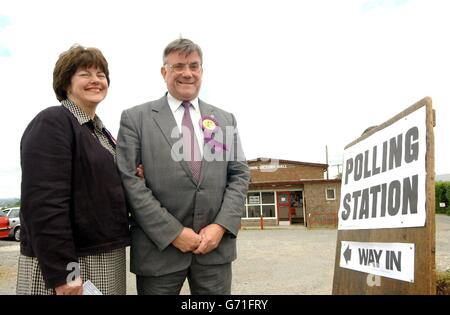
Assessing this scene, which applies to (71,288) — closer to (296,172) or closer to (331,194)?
(331,194)

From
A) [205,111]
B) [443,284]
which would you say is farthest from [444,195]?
[205,111]

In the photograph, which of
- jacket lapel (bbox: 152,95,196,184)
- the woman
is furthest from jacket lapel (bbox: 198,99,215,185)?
the woman

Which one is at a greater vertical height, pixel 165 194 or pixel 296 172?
pixel 296 172

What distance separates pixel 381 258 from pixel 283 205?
21.7 metres

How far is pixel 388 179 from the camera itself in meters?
2.17

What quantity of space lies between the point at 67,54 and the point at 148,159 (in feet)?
2.43

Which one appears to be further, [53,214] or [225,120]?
[225,120]

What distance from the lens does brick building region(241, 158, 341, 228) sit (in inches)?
858

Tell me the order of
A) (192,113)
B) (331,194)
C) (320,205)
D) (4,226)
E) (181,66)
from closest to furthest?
(181,66), (192,113), (4,226), (320,205), (331,194)

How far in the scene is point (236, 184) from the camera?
7.55 ft

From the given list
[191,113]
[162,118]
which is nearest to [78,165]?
[162,118]
